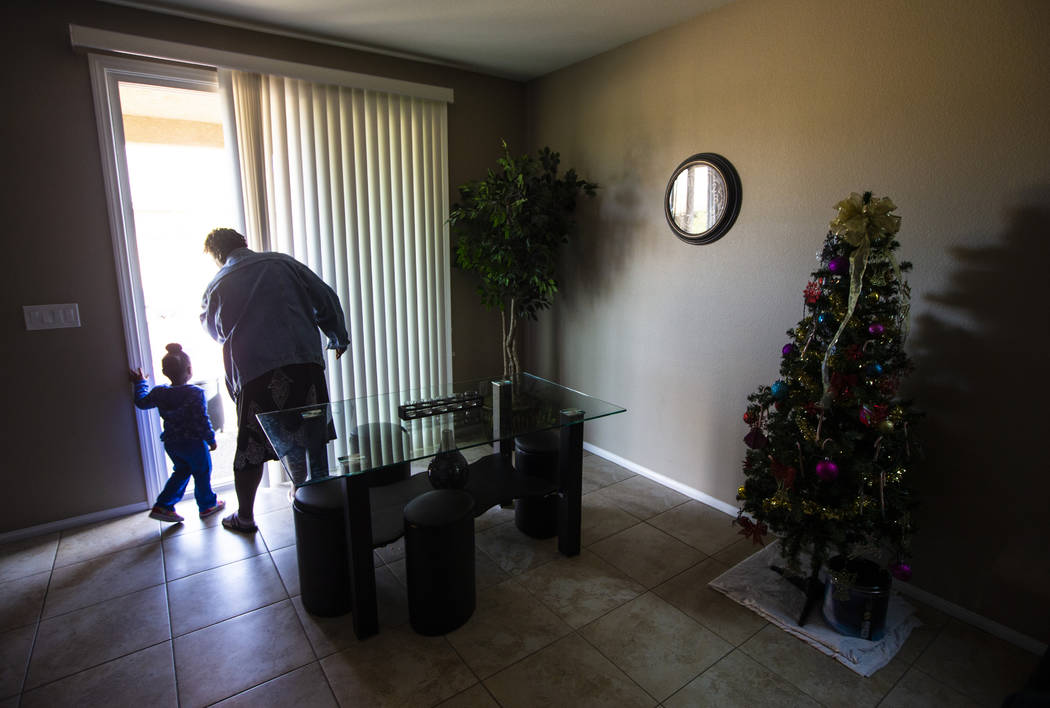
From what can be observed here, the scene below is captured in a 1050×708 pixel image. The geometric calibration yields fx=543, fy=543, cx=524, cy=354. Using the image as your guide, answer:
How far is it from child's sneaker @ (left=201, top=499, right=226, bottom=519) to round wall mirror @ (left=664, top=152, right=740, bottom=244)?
2976mm

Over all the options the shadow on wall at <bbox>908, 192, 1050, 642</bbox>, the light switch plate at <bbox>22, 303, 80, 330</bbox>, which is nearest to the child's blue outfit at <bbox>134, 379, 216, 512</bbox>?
the light switch plate at <bbox>22, 303, 80, 330</bbox>

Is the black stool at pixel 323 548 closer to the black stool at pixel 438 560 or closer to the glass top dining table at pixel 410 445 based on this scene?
the glass top dining table at pixel 410 445

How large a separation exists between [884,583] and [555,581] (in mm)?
1277

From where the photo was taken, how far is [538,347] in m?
4.22

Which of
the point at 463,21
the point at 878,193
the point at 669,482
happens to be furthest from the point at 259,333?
the point at 878,193

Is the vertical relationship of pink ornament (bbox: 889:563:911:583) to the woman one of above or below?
below

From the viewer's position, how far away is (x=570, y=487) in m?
2.55

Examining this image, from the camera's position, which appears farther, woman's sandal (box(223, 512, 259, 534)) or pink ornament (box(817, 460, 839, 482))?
woman's sandal (box(223, 512, 259, 534))

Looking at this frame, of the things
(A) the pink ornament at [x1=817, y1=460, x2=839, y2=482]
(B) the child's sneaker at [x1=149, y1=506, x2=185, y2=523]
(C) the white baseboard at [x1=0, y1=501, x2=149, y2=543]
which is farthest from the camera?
(B) the child's sneaker at [x1=149, y1=506, x2=185, y2=523]

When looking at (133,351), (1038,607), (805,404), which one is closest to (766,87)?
(805,404)

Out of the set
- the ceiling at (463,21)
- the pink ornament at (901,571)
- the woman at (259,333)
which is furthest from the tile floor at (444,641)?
the ceiling at (463,21)

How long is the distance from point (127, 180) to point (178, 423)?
1258mm

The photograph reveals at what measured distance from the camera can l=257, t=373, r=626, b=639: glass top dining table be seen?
1964 millimetres

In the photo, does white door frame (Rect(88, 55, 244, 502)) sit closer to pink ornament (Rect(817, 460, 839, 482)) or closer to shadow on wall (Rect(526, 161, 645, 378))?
shadow on wall (Rect(526, 161, 645, 378))
